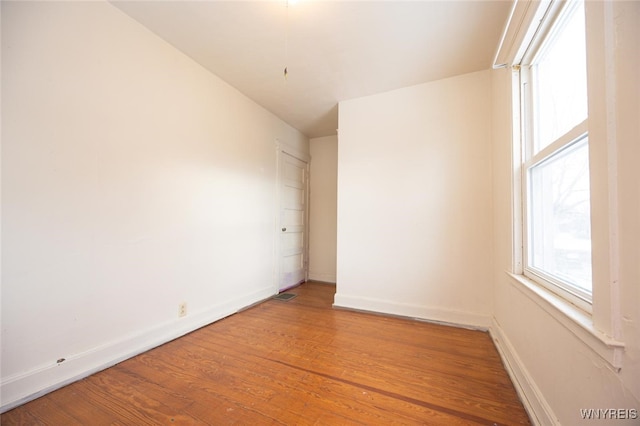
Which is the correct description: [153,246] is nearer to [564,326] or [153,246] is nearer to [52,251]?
[52,251]

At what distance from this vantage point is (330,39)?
1.99m

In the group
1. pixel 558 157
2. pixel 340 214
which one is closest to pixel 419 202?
pixel 340 214

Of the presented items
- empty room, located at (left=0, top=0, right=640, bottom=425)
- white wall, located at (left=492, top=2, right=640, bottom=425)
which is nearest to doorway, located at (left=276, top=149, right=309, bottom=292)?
empty room, located at (left=0, top=0, right=640, bottom=425)

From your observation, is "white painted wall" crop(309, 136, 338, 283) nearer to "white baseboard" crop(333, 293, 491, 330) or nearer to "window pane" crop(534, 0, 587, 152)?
→ "white baseboard" crop(333, 293, 491, 330)

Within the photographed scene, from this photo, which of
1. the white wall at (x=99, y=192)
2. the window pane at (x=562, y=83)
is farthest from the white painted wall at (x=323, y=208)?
the window pane at (x=562, y=83)

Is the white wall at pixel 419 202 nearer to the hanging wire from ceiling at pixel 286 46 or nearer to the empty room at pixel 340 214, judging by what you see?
the empty room at pixel 340 214

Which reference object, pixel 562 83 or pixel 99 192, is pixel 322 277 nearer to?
pixel 99 192

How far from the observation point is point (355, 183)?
2.93 meters

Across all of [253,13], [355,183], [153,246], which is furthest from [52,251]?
[355,183]

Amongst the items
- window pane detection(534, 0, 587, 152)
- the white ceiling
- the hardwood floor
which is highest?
the white ceiling

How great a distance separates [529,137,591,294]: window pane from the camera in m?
1.03

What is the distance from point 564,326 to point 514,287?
0.73 metres

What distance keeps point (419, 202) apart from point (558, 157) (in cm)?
134

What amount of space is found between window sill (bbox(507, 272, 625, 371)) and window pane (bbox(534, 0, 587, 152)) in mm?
825
